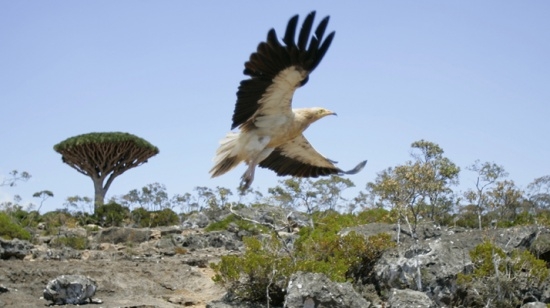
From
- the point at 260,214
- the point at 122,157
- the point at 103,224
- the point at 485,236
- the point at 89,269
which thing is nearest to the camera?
the point at 485,236

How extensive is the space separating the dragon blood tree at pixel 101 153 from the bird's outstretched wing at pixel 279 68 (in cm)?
2883

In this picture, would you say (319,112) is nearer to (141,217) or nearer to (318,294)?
(318,294)

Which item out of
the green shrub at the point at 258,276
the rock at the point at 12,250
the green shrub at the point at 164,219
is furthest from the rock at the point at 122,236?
the green shrub at the point at 258,276

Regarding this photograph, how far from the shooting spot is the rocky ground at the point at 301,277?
8578mm

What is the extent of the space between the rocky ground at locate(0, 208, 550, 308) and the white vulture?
174 cm

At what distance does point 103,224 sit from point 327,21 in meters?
23.3

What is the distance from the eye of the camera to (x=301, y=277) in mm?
8648

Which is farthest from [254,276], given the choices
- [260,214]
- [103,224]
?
[103,224]

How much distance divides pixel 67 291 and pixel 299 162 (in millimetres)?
3831

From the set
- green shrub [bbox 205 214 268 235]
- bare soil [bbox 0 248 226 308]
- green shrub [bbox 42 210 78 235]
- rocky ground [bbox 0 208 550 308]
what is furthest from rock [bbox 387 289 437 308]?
green shrub [bbox 42 210 78 235]

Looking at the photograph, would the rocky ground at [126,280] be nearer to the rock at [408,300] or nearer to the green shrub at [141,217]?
the rock at [408,300]

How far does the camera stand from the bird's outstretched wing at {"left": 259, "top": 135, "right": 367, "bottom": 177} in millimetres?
9742

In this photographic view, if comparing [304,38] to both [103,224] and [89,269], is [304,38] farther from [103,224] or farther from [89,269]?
[103,224]

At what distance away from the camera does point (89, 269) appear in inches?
492
